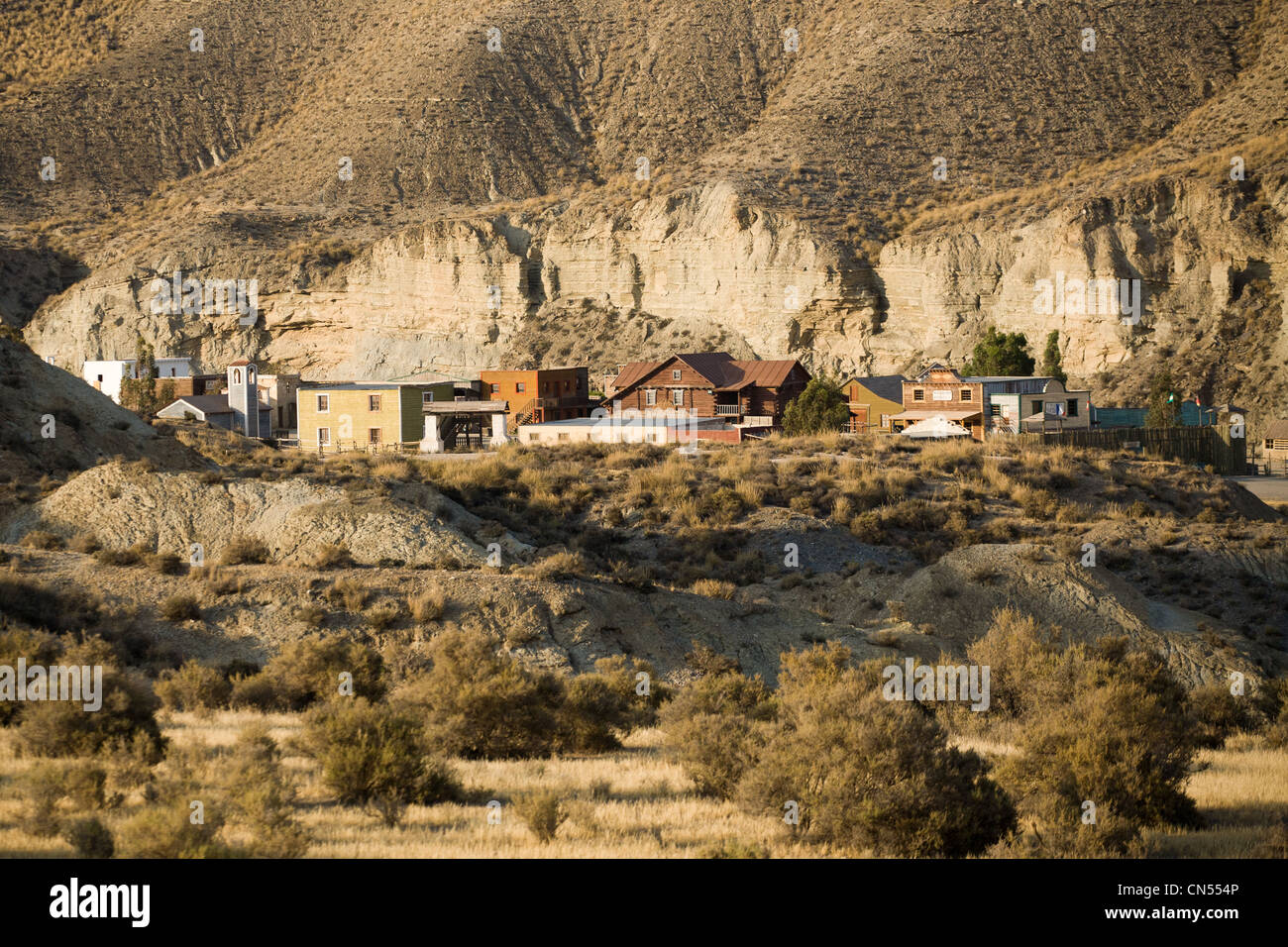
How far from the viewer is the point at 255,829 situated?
8914mm

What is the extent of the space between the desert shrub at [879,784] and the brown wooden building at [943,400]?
5020 centimetres

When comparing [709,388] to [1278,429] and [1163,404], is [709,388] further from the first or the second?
[1278,429]

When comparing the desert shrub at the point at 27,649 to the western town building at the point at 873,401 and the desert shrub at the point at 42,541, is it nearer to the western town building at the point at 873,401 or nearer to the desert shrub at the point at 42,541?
the desert shrub at the point at 42,541

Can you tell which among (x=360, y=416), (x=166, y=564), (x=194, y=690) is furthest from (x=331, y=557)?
(x=360, y=416)

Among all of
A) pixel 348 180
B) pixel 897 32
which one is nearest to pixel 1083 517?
pixel 897 32

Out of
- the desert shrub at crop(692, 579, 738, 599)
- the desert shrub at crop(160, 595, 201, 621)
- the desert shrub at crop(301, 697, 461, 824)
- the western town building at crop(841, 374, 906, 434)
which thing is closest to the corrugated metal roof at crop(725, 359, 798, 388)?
the western town building at crop(841, 374, 906, 434)

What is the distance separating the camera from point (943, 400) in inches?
2452

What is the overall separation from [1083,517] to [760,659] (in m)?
19.2

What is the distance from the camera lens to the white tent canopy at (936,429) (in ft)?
187

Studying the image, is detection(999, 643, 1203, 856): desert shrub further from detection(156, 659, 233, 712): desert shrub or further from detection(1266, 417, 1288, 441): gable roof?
detection(1266, 417, 1288, 441): gable roof

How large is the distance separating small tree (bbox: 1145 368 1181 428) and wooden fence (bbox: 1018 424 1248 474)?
2.11 m

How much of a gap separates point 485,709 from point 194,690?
13.7 ft
